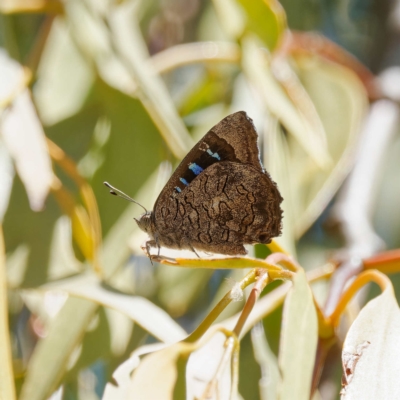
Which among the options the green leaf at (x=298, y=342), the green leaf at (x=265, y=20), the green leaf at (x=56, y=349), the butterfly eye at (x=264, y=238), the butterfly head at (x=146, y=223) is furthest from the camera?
the green leaf at (x=265, y=20)

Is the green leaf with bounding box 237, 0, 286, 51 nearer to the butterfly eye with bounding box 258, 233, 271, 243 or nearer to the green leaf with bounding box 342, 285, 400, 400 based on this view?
the butterfly eye with bounding box 258, 233, 271, 243

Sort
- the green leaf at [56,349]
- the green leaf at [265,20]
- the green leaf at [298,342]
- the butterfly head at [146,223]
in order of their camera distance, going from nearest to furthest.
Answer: the green leaf at [298,342]
the green leaf at [56,349]
the butterfly head at [146,223]
the green leaf at [265,20]

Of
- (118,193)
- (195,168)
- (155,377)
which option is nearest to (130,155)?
(118,193)

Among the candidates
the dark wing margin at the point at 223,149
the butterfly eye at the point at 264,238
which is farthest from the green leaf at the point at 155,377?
the dark wing margin at the point at 223,149

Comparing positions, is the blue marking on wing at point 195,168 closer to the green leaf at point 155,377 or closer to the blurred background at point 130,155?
the blurred background at point 130,155

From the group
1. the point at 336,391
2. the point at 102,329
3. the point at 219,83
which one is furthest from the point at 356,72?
the point at 102,329

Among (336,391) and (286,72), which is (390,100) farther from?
(336,391)
